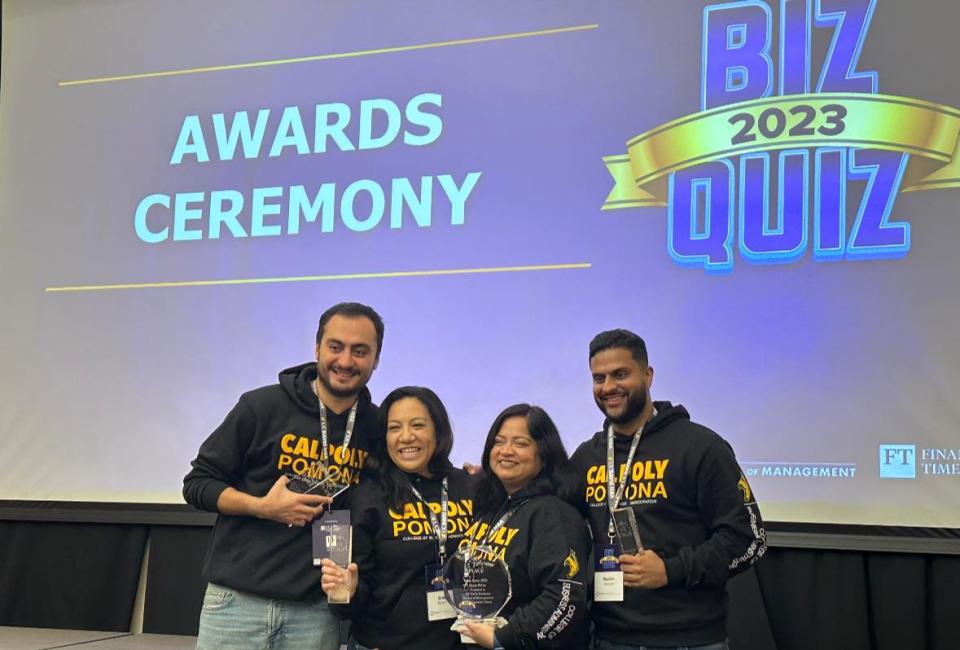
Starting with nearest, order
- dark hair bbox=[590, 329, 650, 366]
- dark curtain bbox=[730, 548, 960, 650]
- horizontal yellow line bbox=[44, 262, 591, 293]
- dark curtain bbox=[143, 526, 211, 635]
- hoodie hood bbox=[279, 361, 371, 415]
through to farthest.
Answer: dark hair bbox=[590, 329, 650, 366] → hoodie hood bbox=[279, 361, 371, 415] → dark curtain bbox=[730, 548, 960, 650] → horizontal yellow line bbox=[44, 262, 591, 293] → dark curtain bbox=[143, 526, 211, 635]

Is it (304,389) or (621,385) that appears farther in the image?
(304,389)

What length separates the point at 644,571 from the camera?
2.21 metres

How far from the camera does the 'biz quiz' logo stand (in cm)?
345

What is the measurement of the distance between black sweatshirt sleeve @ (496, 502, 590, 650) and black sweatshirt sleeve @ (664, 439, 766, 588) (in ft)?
0.68

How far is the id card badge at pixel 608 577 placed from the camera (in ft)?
7.38

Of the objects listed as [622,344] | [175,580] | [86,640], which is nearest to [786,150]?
[622,344]

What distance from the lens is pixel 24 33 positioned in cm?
487

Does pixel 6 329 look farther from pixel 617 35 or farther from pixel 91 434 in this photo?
pixel 617 35

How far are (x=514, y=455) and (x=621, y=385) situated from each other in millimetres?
306

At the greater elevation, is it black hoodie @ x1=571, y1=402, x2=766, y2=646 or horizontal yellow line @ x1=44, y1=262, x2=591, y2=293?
horizontal yellow line @ x1=44, y1=262, x2=591, y2=293

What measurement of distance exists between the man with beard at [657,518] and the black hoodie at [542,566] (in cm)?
7

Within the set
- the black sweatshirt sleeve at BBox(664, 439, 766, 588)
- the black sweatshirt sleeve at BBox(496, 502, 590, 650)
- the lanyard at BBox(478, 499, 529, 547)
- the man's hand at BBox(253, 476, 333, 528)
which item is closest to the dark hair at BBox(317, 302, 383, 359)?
the man's hand at BBox(253, 476, 333, 528)

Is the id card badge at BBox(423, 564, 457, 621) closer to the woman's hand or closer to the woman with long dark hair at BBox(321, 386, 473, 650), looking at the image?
the woman with long dark hair at BBox(321, 386, 473, 650)

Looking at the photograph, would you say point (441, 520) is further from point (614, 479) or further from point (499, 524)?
point (614, 479)
